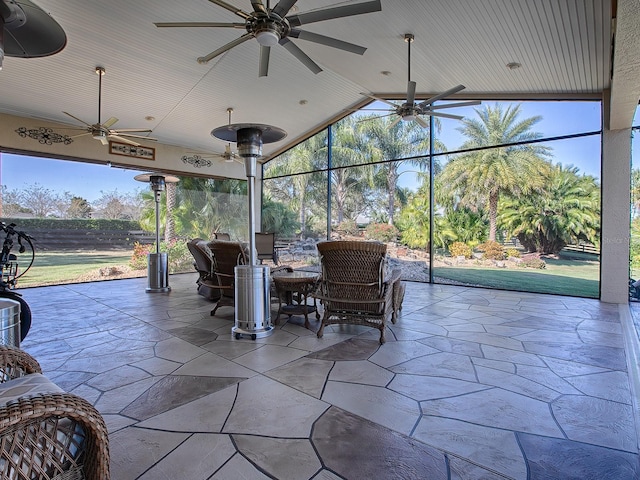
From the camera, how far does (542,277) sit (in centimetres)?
766

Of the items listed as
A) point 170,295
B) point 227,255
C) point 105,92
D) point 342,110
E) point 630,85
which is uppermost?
point 342,110

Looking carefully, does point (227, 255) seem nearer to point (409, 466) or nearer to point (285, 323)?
point (285, 323)

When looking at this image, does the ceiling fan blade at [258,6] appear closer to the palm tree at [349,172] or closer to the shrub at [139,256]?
the palm tree at [349,172]

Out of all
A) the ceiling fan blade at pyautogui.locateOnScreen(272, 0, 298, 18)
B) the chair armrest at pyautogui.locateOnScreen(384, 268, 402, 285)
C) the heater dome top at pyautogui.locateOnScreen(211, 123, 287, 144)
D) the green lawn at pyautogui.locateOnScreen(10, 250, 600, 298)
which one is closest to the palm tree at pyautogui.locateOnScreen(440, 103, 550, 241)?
the green lawn at pyautogui.locateOnScreen(10, 250, 600, 298)

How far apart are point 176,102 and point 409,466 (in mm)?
7362

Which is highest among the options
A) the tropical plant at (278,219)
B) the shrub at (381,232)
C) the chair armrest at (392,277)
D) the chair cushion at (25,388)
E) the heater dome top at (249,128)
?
the heater dome top at (249,128)

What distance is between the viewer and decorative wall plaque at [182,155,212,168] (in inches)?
375

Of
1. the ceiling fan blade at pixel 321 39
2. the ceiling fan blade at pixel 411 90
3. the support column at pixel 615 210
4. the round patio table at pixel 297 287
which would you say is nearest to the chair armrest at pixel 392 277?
the round patio table at pixel 297 287

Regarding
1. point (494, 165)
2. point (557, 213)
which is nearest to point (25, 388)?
point (557, 213)

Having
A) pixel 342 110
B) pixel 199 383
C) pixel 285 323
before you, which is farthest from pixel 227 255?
pixel 342 110

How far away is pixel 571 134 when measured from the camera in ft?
19.9

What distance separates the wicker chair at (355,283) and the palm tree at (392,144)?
515cm

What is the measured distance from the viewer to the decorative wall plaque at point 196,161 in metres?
9.52

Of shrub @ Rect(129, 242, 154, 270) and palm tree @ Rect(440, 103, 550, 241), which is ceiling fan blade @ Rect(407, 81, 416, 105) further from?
shrub @ Rect(129, 242, 154, 270)
